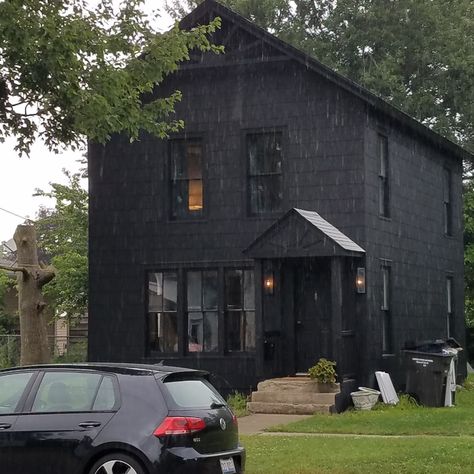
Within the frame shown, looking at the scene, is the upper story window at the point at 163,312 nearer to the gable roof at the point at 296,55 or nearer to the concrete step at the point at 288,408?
the concrete step at the point at 288,408

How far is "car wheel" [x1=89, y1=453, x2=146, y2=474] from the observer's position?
30.9ft

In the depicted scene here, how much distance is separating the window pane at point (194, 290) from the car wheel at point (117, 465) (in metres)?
11.3

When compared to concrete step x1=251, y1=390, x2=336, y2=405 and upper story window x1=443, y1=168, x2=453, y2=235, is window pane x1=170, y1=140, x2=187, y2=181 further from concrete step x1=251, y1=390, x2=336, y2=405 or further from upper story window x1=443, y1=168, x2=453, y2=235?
upper story window x1=443, y1=168, x2=453, y2=235

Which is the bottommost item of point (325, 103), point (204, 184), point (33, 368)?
point (33, 368)

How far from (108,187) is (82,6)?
5652 mm

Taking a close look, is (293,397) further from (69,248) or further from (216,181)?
(69,248)

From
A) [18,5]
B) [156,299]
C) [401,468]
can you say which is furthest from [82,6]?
[401,468]

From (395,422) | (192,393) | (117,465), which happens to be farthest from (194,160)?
(117,465)

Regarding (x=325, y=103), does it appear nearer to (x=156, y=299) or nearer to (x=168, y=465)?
(x=156, y=299)

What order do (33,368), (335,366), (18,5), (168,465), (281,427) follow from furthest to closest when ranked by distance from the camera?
1. (335,366)
2. (281,427)
3. (18,5)
4. (33,368)
5. (168,465)

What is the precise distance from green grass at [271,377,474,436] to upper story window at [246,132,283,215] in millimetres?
4638

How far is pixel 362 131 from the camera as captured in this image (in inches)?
784

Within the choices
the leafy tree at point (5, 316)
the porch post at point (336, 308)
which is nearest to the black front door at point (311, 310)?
the porch post at point (336, 308)

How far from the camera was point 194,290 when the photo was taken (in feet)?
68.7
